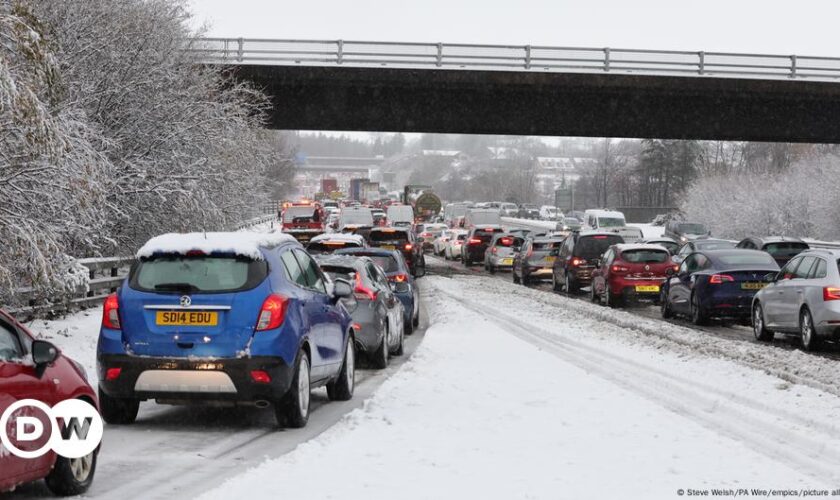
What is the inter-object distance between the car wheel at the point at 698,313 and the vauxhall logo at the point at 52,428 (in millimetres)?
16690

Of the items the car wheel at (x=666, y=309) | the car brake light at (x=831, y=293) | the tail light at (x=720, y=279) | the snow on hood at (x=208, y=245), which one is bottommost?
the car wheel at (x=666, y=309)

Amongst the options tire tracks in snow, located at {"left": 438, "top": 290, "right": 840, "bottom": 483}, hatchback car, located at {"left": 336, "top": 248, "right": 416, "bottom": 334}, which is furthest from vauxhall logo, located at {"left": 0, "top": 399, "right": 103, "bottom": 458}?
hatchback car, located at {"left": 336, "top": 248, "right": 416, "bottom": 334}

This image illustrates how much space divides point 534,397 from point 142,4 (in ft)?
77.2

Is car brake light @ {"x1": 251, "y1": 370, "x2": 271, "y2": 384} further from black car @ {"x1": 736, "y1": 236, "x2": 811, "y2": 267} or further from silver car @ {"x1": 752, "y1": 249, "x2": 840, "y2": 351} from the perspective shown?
black car @ {"x1": 736, "y1": 236, "x2": 811, "y2": 267}

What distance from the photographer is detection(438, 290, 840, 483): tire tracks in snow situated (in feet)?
28.6

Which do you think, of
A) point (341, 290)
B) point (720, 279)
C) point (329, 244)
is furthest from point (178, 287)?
point (720, 279)

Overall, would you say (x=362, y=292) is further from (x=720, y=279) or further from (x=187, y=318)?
(x=720, y=279)

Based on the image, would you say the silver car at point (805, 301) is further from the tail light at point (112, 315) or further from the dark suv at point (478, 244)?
the dark suv at point (478, 244)

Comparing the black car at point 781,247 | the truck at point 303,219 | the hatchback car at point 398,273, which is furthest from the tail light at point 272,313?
the truck at point 303,219

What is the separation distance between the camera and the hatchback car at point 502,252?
4666 centimetres

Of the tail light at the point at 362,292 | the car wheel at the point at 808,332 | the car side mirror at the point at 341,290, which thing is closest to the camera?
the car side mirror at the point at 341,290

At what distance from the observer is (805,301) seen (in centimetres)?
1775

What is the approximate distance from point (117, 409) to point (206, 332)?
128 centimetres

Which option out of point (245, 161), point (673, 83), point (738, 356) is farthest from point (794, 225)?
point (738, 356)
